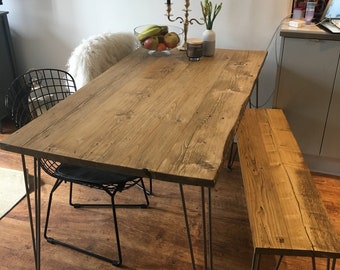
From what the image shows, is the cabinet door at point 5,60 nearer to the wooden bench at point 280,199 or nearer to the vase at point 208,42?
the vase at point 208,42

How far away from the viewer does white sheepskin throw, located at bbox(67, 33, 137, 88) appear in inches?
87.9

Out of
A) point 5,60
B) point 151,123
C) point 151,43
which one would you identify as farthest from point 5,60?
point 151,123

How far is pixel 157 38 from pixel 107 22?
820 mm

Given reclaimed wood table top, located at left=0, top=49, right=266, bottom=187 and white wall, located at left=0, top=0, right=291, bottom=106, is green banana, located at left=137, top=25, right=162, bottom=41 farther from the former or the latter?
white wall, located at left=0, top=0, right=291, bottom=106

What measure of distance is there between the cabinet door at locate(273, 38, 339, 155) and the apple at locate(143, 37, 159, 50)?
0.77 metres

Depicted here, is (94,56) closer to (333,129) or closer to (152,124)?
(152,124)

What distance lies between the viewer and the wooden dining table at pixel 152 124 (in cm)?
120

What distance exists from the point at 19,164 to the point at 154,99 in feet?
4.98

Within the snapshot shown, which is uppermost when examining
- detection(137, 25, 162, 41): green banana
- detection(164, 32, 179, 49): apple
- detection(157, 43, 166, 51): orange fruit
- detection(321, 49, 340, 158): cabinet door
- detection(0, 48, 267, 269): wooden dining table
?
detection(137, 25, 162, 41): green banana

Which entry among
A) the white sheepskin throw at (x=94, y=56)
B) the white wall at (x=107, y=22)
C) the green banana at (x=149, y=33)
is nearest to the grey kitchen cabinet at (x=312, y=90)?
the white wall at (x=107, y=22)

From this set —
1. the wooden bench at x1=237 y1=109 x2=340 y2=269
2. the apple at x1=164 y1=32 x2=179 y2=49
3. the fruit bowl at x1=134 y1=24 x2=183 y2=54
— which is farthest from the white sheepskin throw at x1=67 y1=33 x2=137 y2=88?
the wooden bench at x1=237 y1=109 x2=340 y2=269

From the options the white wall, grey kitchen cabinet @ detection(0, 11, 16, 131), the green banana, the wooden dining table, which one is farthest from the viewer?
grey kitchen cabinet @ detection(0, 11, 16, 131)

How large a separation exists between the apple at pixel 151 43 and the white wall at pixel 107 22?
592 mm

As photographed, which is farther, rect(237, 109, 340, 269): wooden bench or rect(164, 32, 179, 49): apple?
rect(164, 32, 179, 49): apple
